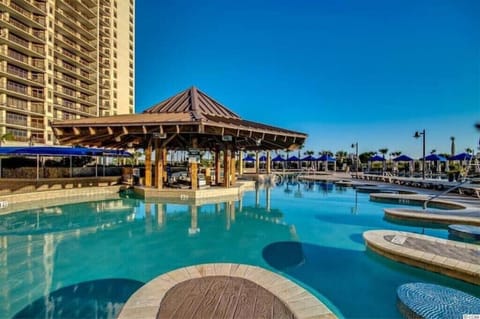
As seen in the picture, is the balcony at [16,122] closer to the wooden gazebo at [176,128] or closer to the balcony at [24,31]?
the balcony at [24,31]

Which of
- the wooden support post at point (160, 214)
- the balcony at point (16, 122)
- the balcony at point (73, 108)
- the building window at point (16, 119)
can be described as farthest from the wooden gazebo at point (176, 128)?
the balcony at point (73, 108)

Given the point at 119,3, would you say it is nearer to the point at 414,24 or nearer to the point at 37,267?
the point at 414,24

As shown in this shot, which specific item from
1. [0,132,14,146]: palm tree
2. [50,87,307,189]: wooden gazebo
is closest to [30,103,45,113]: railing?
[0,132,14,146]: palm tree

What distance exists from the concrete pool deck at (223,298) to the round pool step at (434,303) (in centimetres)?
150

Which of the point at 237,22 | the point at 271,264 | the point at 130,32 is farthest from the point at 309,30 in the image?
the point at 130,32

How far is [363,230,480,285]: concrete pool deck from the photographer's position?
442 centimetres

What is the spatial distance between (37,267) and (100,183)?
12.8 m

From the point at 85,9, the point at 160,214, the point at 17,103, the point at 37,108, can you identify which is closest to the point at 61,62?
the point at 37,108

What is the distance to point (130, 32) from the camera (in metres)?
55.7

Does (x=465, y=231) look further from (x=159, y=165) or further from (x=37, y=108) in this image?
(x=37, y=108)

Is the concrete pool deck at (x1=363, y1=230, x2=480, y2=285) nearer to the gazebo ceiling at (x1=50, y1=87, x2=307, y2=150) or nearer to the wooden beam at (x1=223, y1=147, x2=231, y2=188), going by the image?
the gazebo ceiling at (x1=50, y1=87, x2=307, y2=150)

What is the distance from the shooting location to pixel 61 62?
40.6 metres

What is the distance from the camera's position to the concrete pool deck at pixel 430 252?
4422 millimetres

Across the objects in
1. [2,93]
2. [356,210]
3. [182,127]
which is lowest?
[356,210]
